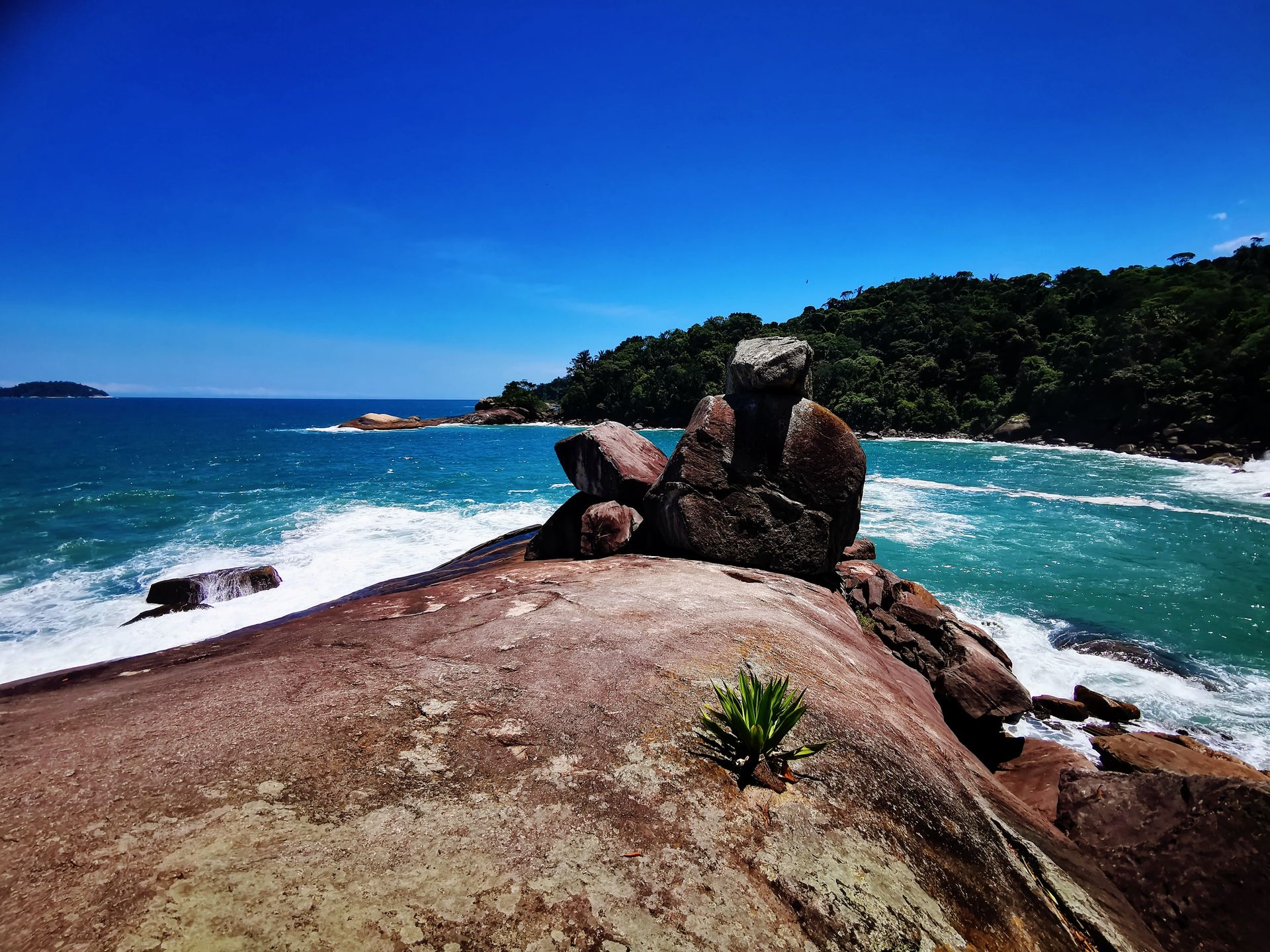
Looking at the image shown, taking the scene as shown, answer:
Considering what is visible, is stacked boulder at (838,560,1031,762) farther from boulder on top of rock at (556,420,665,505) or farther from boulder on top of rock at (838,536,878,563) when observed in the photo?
boulder on top of rock at (556,420,665,505)

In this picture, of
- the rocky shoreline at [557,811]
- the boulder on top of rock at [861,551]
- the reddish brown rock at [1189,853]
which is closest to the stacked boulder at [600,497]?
Result: the rocky shoreline at [557,811]

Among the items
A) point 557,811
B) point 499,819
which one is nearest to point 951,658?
point 557,811

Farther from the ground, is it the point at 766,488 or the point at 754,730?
the point at 766,488

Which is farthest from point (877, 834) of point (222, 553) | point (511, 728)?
point (222, 553)

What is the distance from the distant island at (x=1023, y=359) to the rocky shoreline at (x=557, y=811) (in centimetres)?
3000

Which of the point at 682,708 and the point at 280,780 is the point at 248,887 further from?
the point at 682,708

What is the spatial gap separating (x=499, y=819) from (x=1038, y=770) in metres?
7.56

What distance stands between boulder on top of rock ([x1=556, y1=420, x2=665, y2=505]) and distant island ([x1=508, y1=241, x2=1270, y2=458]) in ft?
76.8

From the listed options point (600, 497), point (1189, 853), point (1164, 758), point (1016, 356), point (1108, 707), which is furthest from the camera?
point (1016, 356)

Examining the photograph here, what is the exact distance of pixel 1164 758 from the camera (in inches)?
297

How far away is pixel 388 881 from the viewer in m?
2.85

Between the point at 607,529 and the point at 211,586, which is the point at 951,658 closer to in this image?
the point at 607,529

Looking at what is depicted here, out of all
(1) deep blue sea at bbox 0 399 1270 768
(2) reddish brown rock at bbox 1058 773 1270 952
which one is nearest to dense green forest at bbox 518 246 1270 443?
(1) deep blue sea at bbox 0 399 1270 768

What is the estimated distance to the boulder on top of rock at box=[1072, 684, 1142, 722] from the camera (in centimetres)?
1012
